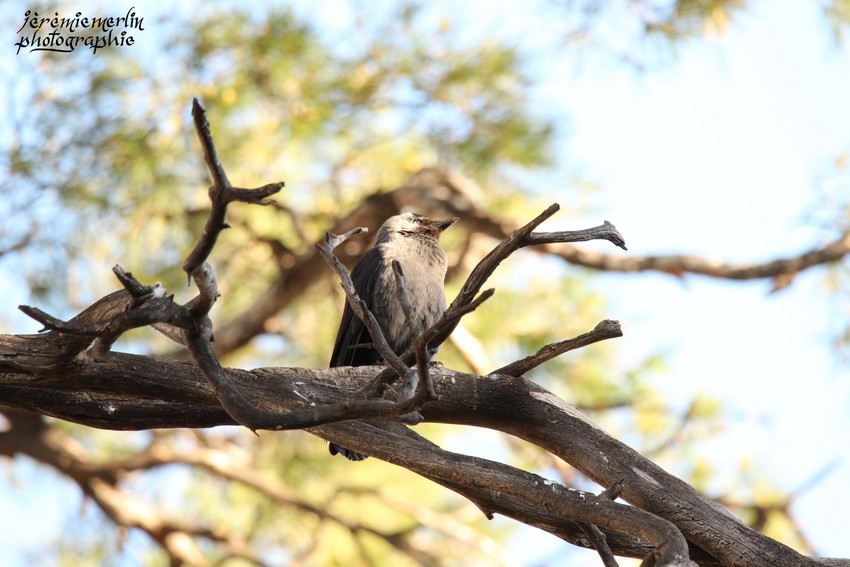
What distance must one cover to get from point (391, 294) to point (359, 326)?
0.16 meters

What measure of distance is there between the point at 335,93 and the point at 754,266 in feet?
7.12

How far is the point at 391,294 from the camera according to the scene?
3467mm

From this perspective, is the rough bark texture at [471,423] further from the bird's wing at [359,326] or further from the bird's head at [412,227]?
the bird's head at [412,227]

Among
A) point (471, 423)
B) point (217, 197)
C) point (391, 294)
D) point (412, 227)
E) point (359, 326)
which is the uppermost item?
point (412, 227)

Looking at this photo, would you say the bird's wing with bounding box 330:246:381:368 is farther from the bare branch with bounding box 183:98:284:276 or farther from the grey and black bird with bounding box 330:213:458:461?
the bare branch with bounding box 183:98:284:276

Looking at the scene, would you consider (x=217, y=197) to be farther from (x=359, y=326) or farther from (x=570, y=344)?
(x=359, y=326)

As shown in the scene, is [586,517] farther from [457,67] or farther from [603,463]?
[457,67]

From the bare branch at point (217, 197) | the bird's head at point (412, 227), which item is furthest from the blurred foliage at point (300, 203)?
the bare branch at point (217, 197)

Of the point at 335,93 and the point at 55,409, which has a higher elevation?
the point at 335,93

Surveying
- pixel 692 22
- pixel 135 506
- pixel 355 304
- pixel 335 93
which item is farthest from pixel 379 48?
pixel 355 304

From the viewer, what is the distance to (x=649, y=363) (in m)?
5.16

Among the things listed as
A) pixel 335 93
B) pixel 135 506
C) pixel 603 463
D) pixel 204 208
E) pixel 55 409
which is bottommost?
pixel 55 409

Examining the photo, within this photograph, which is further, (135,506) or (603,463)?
(135,506)

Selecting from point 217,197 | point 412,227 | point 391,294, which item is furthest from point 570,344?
point 412,227
